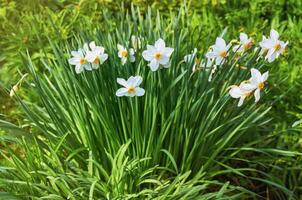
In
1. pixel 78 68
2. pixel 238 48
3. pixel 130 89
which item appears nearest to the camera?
pixel 130 89

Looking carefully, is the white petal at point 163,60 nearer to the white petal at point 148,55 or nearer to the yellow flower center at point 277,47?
the white petal at point 148,55

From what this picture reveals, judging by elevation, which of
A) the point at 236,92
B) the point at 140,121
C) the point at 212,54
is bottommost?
the point at 140,121

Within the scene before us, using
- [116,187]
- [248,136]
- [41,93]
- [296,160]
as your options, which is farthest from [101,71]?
[296,160]

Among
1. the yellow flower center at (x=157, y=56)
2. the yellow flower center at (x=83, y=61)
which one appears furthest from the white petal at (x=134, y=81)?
the yellow flower center at (x=83, y=61)

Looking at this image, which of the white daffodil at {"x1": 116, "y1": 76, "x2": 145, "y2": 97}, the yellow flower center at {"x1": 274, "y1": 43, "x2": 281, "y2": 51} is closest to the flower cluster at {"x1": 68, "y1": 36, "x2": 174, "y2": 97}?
the white daffodil at {"x1": 116, "y1": 76, "x2": 145, "y2": 97}

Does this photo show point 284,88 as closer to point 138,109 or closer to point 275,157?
point 275,157

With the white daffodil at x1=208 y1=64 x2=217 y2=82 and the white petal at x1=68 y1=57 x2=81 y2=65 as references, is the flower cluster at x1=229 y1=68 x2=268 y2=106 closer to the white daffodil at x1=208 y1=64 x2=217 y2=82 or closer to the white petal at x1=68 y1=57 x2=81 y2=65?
the white daffodil at x1=208 y1=64 x2=217 y2=82

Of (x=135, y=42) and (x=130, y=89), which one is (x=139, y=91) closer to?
(x=130, y=89)

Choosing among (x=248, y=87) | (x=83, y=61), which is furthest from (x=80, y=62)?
(x=248, y=87)
